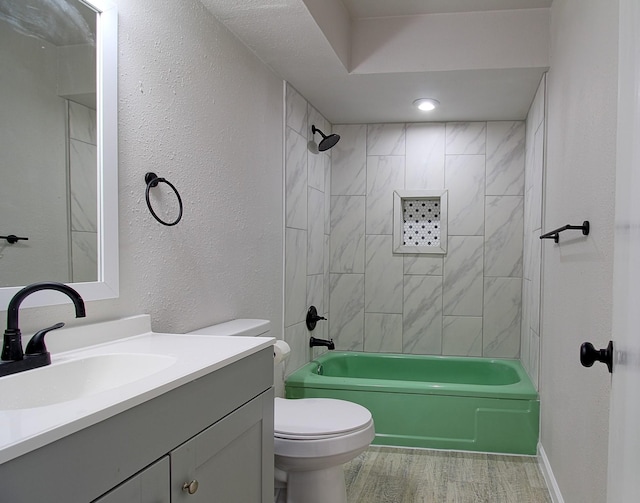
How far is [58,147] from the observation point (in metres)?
Result: 1.37

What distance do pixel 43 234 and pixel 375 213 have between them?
2.96m

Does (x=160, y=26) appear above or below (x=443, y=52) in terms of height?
below

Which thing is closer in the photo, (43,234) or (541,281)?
(43,234)

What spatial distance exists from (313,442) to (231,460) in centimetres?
69

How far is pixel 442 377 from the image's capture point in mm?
3859

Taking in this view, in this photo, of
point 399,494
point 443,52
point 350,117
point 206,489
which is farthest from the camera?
point 350,117

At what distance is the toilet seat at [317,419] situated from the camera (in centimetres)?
198

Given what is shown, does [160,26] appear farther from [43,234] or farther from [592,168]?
[592,168]

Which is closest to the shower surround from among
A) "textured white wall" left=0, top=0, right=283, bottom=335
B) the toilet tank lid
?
"textured white wall" left=0, top=0, right=283, bottom=335

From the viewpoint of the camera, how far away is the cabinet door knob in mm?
1110

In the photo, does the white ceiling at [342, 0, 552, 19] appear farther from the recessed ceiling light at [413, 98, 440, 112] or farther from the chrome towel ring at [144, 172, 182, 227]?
the chrome towel ring at [144, 172, 182, 227]

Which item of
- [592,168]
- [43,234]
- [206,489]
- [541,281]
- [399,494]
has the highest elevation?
[592,168]

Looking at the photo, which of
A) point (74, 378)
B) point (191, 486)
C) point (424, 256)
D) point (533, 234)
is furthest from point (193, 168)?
point (424, 256)

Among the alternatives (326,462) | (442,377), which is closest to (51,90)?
(326,462)
